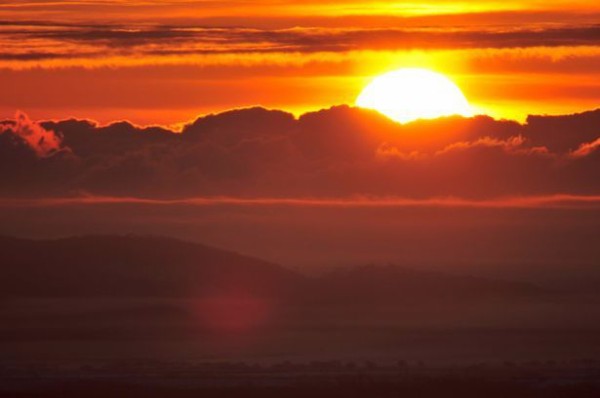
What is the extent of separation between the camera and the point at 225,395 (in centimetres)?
19875

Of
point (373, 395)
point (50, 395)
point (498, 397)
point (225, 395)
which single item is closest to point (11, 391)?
point (50, 395)

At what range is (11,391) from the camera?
198 meters

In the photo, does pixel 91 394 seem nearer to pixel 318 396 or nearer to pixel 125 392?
pixel 125 392

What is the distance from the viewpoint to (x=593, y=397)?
19662cm

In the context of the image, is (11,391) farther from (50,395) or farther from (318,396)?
(318,396)

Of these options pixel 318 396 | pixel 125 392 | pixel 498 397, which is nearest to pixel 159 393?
pixel 125 392

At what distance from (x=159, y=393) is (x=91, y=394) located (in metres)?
6.93

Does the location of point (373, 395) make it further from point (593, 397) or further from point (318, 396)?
point (593, 397)

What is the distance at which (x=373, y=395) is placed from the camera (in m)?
198

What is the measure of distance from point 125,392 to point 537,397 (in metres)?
41.1

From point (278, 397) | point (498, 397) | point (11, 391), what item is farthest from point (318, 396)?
point (11, 391)

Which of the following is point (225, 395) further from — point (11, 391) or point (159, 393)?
point (11, 391)

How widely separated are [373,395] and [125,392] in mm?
24656

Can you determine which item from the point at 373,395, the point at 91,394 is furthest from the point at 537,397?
the point at 91,394
